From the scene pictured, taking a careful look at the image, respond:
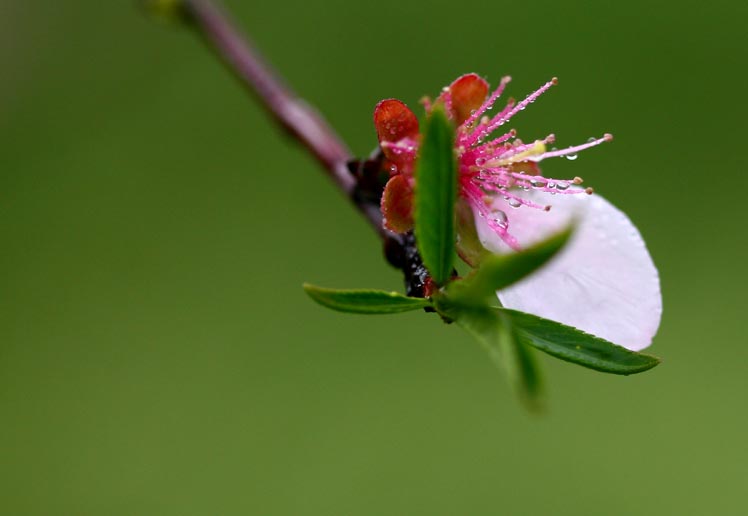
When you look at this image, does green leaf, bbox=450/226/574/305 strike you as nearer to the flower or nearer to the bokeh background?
the flower

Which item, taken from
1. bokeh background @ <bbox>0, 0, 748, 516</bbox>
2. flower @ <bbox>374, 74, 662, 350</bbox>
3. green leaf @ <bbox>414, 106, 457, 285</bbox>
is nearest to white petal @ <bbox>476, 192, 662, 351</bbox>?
flower @ <bbox>374, 74, 662, 350</bbox>

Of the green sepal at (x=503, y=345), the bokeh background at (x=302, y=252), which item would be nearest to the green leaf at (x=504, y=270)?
the green sepal at (x=503, y=345)

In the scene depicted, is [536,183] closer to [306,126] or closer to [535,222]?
[535,222]

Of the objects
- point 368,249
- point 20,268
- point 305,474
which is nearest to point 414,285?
point 305,474

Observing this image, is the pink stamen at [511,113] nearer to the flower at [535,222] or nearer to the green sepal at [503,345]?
the flower at [535,222]

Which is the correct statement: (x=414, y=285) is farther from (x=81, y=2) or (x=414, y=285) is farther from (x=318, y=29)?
(x=81, y=2)

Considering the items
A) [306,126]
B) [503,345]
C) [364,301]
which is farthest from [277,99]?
[503,345]

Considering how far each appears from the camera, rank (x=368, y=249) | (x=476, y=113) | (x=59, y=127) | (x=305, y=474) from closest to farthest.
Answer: (x=476, y=113)
(x=305, y=474)
(x=368, y=249)
(x=59, y=127)
